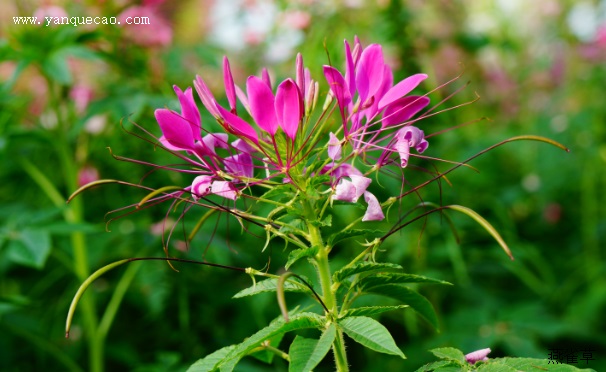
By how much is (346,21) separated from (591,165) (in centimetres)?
113

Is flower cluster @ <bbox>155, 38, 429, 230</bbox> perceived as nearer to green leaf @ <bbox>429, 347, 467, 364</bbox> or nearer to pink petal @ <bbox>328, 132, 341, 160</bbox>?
pink petal @ <bbox>328, 132, 341, 160</bbox>

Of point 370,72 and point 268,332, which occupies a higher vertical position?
point 370,72

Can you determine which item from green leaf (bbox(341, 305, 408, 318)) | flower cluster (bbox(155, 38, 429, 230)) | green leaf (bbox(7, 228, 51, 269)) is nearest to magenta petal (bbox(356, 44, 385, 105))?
flower cluster (bbox(155, 38, 429, 230))

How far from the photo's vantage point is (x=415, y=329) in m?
1.78

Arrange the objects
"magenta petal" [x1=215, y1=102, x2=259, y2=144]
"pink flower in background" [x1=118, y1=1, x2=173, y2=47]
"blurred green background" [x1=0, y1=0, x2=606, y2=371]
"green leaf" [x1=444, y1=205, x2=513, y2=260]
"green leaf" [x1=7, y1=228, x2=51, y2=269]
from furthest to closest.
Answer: "pink flower in background" [x1=118, y1=1, x2=173, y2=47], "blurred green background" [x1=0, y1=0, x2=606, y2=371], "green leaf" [x1=7, y1=228, x2=51, y2=269], "magenta petal" [x1=215, y1=102, x2=259, y2=144], "green leaf" [x1=444, y1=205, x2=513, y2=260]


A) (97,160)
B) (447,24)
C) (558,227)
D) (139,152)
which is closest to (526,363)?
(139,152)

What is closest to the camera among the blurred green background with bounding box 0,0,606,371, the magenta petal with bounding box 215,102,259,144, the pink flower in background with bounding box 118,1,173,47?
the magenta petal with bounding box 215,102,259,144

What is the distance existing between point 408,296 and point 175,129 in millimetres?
301

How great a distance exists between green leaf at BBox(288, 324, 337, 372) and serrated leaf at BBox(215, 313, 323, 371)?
0.05 feet

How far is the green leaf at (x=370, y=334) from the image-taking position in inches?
20.6

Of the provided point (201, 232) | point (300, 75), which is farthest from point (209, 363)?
point (201, 232)

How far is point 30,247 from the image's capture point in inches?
51.9

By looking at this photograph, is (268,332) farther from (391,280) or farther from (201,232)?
(201,232)

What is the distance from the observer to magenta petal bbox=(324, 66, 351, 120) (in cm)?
59
